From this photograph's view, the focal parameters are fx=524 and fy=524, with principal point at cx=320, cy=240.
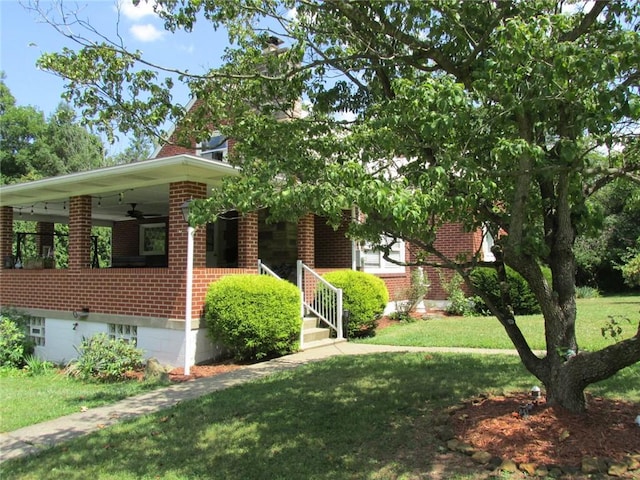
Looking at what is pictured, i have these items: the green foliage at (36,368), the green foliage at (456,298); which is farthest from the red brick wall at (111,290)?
the green foliage at (456,298)

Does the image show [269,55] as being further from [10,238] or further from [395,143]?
[10,238]

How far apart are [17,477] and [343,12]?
497cm

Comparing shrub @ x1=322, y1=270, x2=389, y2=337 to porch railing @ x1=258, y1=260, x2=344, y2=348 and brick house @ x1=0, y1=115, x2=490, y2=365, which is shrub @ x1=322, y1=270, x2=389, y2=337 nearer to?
porch railing @ x1=258, y1=260, x2=344, y2=348

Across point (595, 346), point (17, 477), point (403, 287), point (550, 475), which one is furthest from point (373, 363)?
point (403, 287)

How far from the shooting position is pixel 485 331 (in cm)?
1052

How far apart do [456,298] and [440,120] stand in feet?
36.9

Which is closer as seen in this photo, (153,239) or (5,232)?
(5,232)

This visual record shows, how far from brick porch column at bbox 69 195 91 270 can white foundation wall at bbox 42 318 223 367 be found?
1.19 metres

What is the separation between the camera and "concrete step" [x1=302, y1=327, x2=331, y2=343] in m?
10.1

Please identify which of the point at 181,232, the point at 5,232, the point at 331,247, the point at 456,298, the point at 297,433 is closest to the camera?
the point at 297,433

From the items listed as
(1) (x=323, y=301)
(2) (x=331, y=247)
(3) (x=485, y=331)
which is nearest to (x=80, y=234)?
(1) (x=323, y=301)

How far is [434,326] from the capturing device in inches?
465

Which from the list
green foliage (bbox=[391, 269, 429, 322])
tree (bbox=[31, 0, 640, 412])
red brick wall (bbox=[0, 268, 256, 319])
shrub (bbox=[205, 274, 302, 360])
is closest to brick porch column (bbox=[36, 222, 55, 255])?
red brick wall (bbox=[0, 268, 256, 319])

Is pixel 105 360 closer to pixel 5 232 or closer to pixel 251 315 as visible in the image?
pixel 251 315
